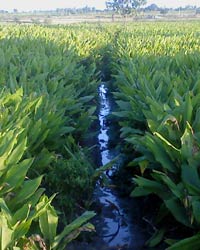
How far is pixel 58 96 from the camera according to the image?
4.48 meters

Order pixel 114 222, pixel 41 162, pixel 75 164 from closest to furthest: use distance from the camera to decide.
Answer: pixel 41 162 → pixel 75 164 → pixel 114 222

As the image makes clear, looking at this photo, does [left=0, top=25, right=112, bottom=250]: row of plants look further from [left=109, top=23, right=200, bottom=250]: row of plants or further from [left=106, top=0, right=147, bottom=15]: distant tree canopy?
[left=106, top=0, right=147, bottom=15]: distant tree canopy

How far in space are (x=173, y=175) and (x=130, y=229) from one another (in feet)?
2.40

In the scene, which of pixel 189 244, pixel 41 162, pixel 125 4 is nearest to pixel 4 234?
pixel 189 244

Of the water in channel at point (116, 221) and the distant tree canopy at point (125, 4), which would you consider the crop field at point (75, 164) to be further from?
the distant tree canopy at point (125, 4)

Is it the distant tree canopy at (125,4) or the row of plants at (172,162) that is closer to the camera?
the row of plants at (172,162)

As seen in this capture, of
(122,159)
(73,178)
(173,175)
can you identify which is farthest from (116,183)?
(173,175)

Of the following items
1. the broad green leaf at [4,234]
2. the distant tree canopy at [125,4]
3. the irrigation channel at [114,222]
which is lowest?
the broad green leaf at [4,234]

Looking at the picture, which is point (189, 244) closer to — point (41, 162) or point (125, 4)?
point (41, 162)

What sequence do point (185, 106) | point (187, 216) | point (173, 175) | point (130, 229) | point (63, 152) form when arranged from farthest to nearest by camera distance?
point (63, 152) → point (130, 229) → point (185, 106) → point (173, 175) → point (187, 216)

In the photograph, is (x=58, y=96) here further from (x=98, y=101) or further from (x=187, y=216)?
(x=98, y=101)

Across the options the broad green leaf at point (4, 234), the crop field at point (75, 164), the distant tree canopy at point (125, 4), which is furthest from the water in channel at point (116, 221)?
the distant tree canopy at point (125, 4)

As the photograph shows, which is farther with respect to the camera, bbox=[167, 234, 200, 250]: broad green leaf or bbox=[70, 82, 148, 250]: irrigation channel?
bbox=[70, 82, 148, 250]: irrigation channel

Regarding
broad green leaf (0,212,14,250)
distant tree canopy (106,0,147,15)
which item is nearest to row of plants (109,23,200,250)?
broad green leaf (0,212,14,250)
